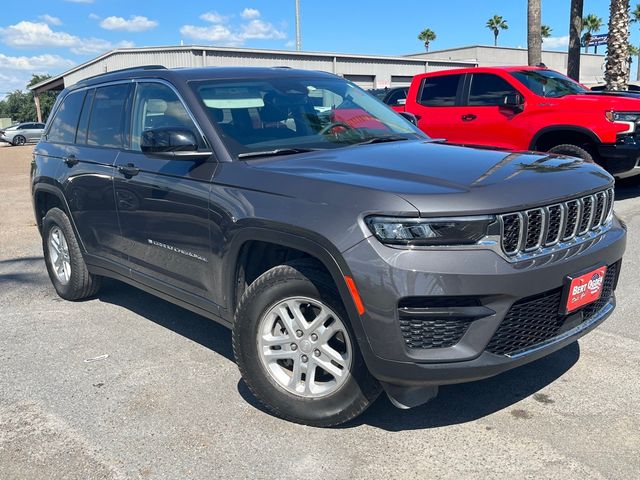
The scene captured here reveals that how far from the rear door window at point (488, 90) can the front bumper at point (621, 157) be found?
4.98ft

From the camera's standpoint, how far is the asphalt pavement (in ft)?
9.61

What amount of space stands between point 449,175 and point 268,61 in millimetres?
31593

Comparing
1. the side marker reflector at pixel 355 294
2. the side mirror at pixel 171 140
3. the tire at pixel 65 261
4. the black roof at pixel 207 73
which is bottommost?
the tire at pixel 65 261

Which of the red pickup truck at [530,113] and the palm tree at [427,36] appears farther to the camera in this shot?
the palm tree at [427,36]

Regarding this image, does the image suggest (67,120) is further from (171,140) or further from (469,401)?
(469,401)

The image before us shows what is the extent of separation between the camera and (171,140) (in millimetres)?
3562

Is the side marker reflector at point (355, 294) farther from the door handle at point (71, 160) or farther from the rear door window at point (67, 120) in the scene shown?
the rear door window at point (67, 120)

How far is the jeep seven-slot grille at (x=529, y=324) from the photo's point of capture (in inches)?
111

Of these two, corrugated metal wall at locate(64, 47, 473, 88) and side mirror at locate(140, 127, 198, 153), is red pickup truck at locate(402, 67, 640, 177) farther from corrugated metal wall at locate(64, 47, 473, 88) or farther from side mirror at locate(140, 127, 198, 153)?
corrugated metal wall at locate(64, 47, 473, 88)

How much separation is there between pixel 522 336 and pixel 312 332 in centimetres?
98

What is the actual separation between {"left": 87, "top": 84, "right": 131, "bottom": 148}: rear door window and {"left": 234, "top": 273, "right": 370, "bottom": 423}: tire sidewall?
1900 millimetres

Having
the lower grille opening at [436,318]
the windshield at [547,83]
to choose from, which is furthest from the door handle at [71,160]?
the windshield at [547,83]

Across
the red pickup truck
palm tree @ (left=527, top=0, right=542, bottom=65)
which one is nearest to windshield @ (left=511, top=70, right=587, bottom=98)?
the red pickup truck

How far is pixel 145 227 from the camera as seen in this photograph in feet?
13.5
